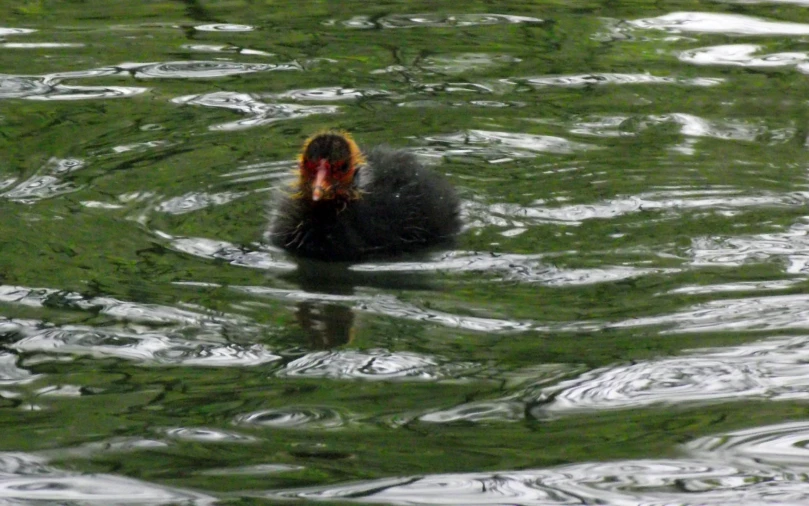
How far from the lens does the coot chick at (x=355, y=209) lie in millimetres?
7234

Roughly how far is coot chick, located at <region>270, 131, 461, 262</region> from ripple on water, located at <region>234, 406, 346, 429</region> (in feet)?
7.31

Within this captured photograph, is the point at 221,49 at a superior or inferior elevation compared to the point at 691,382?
superior

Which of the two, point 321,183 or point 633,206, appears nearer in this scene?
point 321,183

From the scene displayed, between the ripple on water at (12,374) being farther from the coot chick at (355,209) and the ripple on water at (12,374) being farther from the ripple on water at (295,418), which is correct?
the coot chick at (355,209)

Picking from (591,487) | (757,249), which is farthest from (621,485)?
(757,249)

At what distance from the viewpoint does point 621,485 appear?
4.38 m

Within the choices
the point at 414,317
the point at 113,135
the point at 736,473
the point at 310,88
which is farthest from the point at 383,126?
the point at 736,473

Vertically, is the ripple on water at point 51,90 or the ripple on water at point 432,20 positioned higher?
the ripple on water at point 432,20

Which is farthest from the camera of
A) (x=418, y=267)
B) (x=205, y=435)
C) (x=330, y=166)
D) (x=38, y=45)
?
(x=38, y=45)

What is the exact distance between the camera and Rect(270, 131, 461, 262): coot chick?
7.23m

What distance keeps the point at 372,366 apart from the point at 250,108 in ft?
14.2

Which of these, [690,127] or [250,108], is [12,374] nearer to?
[250,108]

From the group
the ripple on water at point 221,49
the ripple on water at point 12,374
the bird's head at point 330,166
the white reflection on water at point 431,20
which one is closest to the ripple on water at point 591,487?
the ripple on water at point 12,374

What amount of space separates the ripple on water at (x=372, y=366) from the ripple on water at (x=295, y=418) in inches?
15.5
